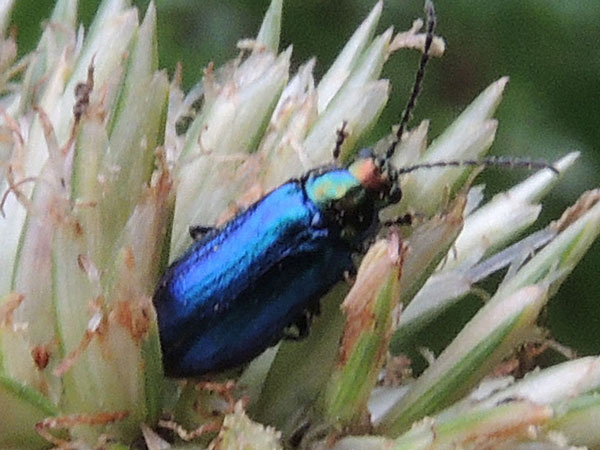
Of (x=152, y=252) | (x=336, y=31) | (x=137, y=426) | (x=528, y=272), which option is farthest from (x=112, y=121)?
(x=336, y=31)

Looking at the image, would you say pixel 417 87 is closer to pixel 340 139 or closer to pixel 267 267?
pixel 340 139

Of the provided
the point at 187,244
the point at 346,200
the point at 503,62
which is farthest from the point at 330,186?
the point at 503,62

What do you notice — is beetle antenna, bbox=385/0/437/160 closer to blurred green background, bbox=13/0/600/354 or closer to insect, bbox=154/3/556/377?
insect, bbox=154/3/556/377

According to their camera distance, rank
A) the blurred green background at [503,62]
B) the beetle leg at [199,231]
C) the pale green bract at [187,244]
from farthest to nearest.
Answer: the blurred green background at [503,62]
the beetle leg at [199,231]
the pale green bract at [187,244]

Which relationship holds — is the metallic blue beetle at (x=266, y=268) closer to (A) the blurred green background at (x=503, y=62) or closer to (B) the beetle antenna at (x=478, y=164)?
(B) the beetle antenna at (x=478, y=164)

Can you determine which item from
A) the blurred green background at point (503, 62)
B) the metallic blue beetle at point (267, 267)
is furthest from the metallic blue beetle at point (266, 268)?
the blurred green background at point (503, 62)

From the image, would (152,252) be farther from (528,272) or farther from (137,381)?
(528,272)
